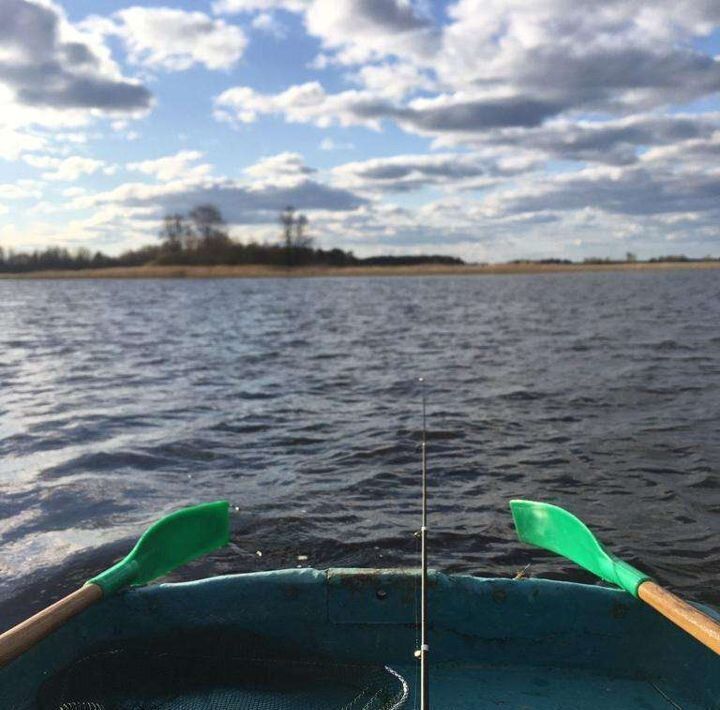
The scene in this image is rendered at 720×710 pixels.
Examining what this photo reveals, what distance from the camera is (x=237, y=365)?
1659 cm

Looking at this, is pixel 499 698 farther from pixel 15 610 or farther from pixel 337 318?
pixel 337 318

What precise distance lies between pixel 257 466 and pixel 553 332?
16320 millimetres

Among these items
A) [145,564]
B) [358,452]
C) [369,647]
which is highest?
[145,564]

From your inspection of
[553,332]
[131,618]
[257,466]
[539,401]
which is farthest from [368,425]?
[553,332]

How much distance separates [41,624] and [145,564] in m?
0.88

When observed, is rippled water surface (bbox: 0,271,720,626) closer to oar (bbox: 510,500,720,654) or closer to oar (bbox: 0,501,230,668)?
oar (bbox: 510,500,720,654)

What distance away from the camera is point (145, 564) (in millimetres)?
4016

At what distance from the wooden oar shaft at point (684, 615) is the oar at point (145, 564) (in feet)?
8.71

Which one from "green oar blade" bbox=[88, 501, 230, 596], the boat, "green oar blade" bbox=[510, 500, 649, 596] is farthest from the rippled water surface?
the boat

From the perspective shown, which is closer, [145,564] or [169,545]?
[145,564]

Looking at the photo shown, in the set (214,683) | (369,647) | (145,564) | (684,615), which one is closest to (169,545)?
(145,564)

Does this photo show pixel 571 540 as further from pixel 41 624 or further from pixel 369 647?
pixel 41 624

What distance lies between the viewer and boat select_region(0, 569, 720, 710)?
3570 mm

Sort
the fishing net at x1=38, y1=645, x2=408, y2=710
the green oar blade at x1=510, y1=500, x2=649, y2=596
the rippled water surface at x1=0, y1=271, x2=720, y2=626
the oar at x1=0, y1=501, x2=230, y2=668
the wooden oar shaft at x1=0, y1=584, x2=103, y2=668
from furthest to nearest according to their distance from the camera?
the rippled water surface at x1=0, y1=271, x2=720, y2=626, the green oar blade at x1=510, y1=500, x2=649, y2=596, the fishing net at x1=38, y1=645, x2=408, y2=710, the oar at x1=0, y1=501, x2=230, y2=668, the wooden oar shaft at x1=0, y1=584, x2=103, y2=668
